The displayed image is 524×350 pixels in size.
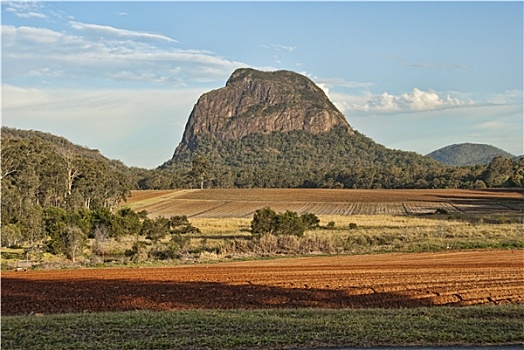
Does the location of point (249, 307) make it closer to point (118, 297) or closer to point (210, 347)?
point (118, 297)

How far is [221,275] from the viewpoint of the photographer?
78.9 ft

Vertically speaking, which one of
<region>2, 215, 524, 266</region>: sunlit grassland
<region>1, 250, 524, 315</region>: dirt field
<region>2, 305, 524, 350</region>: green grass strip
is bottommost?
<region>2, 215, 524, 266</region>: sunlit grassland

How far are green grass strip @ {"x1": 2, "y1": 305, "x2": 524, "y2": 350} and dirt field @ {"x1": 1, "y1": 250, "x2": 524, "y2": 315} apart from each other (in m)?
2.98

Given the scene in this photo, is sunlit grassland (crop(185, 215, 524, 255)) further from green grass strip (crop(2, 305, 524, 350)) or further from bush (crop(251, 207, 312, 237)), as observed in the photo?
green grass strip (crop(2, 305, 524, 350))

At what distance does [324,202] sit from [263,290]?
74762mm

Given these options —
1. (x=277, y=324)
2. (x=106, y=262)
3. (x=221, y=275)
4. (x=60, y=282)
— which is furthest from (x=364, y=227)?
(x=277, y=324)

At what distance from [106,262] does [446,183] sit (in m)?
106

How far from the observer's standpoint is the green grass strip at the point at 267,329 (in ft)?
31.4

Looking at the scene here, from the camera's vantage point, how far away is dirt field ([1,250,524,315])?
1609cm

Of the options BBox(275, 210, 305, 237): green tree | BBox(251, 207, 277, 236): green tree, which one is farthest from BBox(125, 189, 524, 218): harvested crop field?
BBox(251, 207, 277, 236): green tree

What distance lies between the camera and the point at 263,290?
18562 mm

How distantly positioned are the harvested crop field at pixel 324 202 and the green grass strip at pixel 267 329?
61.0 metres

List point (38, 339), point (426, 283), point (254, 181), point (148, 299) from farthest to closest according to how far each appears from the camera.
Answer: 1. point (254, 181)
2. point (426, 283)
3. point (148, 299)
4. point (38, 339)

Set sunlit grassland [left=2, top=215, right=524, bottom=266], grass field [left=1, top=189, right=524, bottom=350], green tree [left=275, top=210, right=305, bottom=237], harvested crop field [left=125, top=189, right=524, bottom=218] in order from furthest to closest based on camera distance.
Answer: harvested crop field [left=125, top=189, right=524, bottom=218] < green tree [left=275, top=210, right=305, bottom=237] < sunlit grassland [left=2, top=215, right=524, bottom=266] < grass field [left=1, top=189, right=524, bottom=350]
